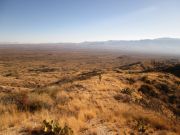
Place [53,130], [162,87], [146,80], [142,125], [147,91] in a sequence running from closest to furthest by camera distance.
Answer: [53,130] → [142,125] → [147,91] → [162,87] → [146,80]

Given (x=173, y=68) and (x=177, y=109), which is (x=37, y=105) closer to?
(x=177, y=109)

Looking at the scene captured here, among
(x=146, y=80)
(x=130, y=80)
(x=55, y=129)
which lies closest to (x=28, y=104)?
(x=55, y=129)

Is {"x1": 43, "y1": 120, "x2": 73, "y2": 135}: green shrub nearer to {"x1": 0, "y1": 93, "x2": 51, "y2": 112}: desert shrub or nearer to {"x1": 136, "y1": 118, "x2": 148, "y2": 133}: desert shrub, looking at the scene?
{"x1": 0, "y1": 93, "x2": 51, "y2": 112}: desert shrub

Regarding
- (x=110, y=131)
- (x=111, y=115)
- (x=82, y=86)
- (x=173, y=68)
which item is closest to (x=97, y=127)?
(x=110, y=131)

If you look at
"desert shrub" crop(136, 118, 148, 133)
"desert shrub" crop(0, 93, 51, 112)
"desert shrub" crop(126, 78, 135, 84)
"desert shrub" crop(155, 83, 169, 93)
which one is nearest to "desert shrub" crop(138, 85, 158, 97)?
"desert shrub" crop(155, 83, 169, 93)

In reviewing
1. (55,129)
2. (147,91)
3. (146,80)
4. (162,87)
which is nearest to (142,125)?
(55,129)

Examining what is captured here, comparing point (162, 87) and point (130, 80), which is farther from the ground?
point (130, 80)

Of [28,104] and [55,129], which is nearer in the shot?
[55,129]

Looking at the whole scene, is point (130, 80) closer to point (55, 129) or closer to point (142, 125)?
point (142, 125)

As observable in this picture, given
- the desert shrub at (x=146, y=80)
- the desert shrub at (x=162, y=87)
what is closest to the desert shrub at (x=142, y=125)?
the desert shrub at (x=162, y=87)

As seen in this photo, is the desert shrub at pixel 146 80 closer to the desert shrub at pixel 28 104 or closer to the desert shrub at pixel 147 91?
the desert shrub at pixel 147 91

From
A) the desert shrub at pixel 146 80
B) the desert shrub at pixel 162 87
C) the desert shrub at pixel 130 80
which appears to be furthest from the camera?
the desert shrub at pixel 130 80

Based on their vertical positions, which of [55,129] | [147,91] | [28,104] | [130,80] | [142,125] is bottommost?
[147,91]

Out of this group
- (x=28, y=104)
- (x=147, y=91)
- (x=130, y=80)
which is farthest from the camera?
(x=130, y=80)
